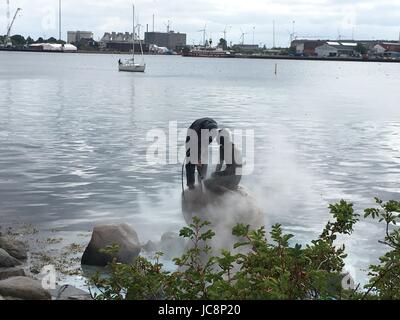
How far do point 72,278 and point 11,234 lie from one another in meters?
4.12

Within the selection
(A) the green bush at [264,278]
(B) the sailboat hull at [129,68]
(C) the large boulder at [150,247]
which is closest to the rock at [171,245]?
(C) the large boulder at [150,247]

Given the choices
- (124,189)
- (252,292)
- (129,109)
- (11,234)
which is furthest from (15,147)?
(252,292)

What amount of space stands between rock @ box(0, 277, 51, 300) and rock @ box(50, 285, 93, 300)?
285mm

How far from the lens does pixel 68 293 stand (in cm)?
1147

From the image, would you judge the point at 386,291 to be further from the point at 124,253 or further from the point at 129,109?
the point at 129,109

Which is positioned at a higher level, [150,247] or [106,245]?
[106,245]

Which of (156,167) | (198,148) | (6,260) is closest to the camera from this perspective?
(198,148)

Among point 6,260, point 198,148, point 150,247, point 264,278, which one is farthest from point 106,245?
point 264,278

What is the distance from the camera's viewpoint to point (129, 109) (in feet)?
191

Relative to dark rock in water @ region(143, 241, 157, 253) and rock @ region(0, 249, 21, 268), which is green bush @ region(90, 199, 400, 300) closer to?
rock @ region(0, 249, 21, 268)

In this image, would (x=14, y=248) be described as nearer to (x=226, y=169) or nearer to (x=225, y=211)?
(x=225, y=211)

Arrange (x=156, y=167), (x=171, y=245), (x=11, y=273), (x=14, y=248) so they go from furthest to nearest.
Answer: (x=156, y=167) → (x=171, y=245) → (x=14, y=248) → (x=11, y=273)

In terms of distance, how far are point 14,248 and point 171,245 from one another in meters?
3.44

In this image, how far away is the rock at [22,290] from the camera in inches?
423
